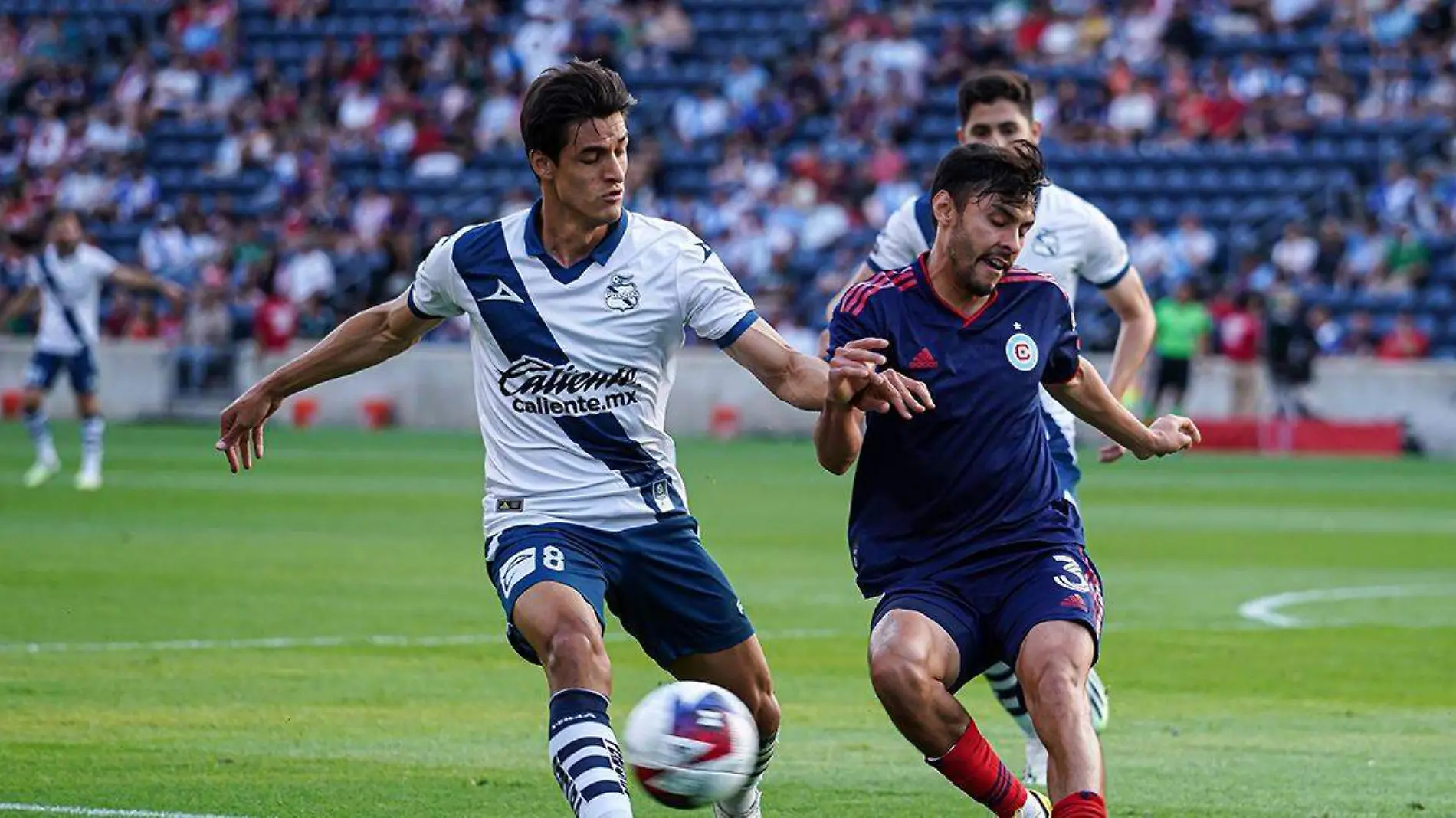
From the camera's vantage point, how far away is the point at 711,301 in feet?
23.1

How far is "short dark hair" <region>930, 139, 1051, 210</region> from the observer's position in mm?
6898

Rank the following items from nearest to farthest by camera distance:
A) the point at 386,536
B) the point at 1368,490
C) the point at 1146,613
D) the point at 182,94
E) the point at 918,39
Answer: the point at 1146,613 < the point at 386,536 < the point at 1368,490 < the point at 918,39 < the point at 182,94

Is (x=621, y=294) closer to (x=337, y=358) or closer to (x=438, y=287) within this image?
(x=438, y=287)

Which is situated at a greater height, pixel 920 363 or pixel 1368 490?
pixel 920 363

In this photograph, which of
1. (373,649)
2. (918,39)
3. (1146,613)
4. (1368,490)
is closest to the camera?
(373,649)

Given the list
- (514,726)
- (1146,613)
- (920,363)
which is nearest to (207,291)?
(1146,613)

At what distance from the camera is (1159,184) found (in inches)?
1391

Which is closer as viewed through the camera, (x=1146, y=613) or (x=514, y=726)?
(x=514, y=726)

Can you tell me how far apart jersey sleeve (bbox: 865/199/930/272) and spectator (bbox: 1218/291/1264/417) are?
24.4m

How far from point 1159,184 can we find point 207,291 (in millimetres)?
15269

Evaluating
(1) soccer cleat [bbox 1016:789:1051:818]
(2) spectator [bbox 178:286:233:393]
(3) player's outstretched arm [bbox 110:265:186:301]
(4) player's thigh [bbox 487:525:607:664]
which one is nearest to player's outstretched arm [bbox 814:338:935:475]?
(4) player's thigh [bbox 487:525:607:664]

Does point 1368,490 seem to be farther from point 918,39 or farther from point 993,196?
point 993,196

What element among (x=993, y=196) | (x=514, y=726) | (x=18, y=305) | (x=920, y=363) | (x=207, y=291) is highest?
(x=993, y=196)

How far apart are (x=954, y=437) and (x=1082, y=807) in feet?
3.99
